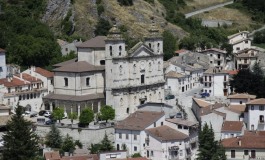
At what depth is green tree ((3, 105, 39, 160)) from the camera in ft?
164

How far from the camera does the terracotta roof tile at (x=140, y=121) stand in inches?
2339

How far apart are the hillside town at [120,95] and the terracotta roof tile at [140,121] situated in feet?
0.35

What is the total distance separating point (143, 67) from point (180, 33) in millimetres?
37425

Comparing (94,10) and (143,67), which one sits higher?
(94,10)

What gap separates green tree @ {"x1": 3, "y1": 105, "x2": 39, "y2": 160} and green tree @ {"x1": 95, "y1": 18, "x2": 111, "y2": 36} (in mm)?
46131

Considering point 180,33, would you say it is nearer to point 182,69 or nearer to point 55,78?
point 182,69

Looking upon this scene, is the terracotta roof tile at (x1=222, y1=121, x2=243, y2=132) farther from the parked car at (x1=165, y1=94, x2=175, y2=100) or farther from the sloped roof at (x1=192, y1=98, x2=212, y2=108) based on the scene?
the parked car at (x1=165, y1=94, x2=175, y2=100)

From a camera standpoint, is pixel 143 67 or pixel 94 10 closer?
pixel 143 67

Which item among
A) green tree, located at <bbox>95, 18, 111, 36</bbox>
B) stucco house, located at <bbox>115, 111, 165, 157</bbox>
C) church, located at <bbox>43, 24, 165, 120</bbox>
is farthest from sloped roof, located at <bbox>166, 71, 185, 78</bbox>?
stucco house, located at <bbox>115, 111, 165, 157</bbox>

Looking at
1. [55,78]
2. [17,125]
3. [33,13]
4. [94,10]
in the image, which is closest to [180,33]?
[94,10]

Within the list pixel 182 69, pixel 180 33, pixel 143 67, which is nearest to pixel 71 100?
pixel 143 67

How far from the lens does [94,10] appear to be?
334ft

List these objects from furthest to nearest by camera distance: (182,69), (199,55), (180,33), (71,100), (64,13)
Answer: (180,33), (64,13), (199,55), (182,69), (71,100)

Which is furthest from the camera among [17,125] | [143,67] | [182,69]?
[182,69]
